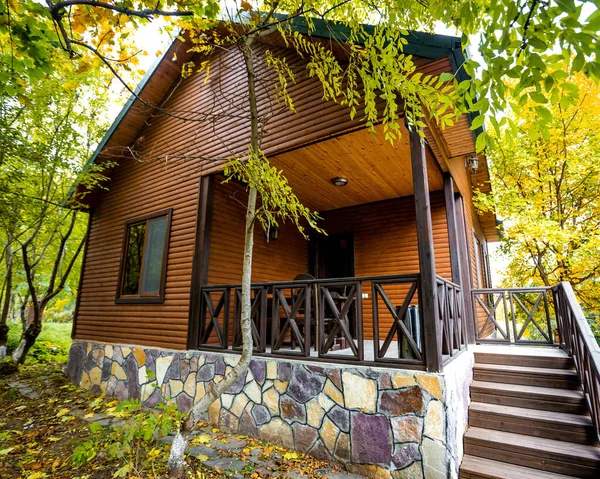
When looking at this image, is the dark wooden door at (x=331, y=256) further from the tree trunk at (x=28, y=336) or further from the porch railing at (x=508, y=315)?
the tree trunk at (x=28, y=336)

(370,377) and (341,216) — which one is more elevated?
(341,216)

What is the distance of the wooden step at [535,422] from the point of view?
307 centimetres

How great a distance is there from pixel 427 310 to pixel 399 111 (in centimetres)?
222

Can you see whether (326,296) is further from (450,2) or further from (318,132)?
(450,2)

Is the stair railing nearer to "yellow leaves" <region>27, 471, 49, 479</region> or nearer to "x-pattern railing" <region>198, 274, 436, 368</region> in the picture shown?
"x-pattern railing" <region>198, 274, 436, 368</region>

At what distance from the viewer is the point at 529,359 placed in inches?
162

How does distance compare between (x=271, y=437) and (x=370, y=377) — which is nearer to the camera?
(x=370, y=377)

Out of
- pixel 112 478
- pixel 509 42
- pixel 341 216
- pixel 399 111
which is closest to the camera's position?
pixel 509 42

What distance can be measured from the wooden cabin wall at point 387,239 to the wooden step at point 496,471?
312cm

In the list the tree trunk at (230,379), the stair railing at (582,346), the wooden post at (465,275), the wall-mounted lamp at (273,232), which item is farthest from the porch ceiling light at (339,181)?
the stair railing at (582,346)

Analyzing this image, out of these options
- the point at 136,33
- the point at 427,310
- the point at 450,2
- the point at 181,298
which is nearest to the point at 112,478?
the point at 181,298

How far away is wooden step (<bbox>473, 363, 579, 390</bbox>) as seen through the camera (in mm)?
3660

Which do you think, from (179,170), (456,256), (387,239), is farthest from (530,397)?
(179,170)

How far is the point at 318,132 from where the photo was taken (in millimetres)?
4277
